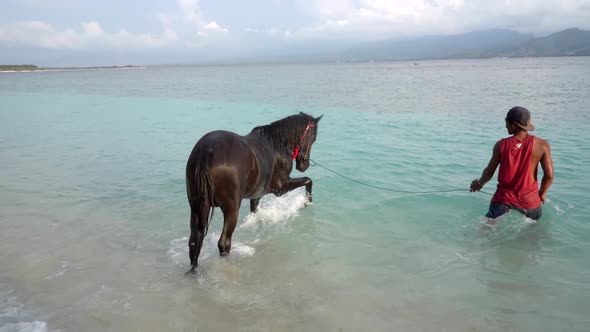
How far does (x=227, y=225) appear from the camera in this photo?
176 inches

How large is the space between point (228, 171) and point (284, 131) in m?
1.69

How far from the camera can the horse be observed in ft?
13.4

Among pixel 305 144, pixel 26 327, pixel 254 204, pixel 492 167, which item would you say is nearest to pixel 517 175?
pixel 492 167

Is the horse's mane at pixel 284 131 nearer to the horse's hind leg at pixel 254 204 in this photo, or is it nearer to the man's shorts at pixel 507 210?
the horse's hind leg at pixel 254 204

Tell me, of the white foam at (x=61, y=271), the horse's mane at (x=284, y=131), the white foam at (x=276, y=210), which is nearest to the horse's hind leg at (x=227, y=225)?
the white foam at (x=276, y=210)

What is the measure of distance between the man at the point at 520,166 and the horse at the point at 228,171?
115 inches

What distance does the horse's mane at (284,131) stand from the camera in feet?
18.4

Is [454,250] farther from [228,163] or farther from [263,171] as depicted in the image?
[228,163]

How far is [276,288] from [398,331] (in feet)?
4.60

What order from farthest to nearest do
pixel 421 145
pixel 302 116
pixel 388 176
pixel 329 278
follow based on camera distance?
pixel 421 145 < pixel 388 176 < pixel 302 116 < pixel 329 278

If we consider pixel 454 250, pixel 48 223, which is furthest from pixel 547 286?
pixel 48 223

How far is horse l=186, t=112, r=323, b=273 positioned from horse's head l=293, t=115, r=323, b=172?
0.19 metres

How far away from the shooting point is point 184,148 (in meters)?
11.9

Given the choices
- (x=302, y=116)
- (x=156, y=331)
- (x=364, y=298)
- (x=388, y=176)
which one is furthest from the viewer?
(x=388, y=176)
